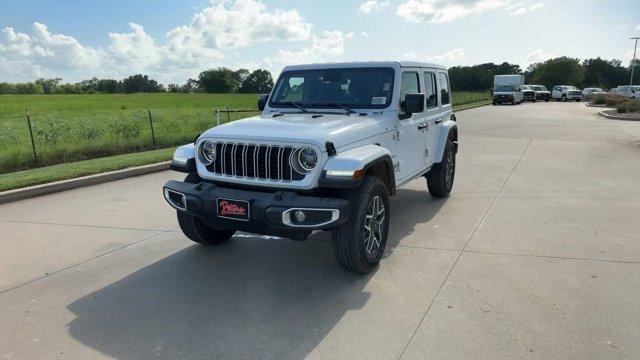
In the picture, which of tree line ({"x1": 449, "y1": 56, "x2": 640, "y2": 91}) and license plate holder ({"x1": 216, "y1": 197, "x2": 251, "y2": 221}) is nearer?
license plate holder ({"x1": 216, "y1": 197, "x2": 251, "y2": 221})

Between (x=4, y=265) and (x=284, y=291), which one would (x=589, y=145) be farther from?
(x=4, y=265)

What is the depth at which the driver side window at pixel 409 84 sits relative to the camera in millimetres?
5441

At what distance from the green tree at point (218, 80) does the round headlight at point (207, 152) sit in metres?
109

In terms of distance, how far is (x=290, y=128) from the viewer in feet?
14.4

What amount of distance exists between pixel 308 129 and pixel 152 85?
107m

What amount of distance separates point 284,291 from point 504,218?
3.39 metres

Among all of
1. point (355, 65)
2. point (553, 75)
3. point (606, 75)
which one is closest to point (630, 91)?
point (553, 75)

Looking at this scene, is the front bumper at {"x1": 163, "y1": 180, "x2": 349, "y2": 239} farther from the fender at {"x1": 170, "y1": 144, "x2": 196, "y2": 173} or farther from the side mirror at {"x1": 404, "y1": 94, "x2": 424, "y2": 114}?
the side mirror at {"x1": 404, "y1": 94, "x2": 424, "y2": 114}

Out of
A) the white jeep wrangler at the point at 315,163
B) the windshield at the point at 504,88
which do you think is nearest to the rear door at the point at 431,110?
the white jeep wrangler at the point at 315,163

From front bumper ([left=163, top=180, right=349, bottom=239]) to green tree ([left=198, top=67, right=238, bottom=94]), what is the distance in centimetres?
10964

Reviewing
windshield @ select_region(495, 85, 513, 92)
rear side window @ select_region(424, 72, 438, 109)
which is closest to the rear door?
rear side window @ select_region(424, 72, 438, 109)

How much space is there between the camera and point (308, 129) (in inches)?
169

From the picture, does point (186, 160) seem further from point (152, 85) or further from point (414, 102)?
point (152, 85)

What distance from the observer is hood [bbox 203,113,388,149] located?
4.14 m
